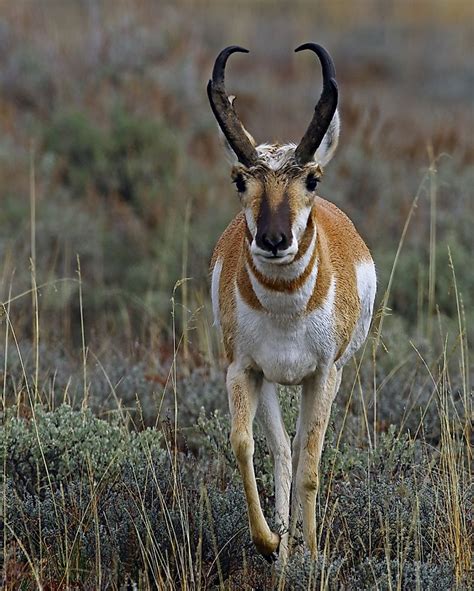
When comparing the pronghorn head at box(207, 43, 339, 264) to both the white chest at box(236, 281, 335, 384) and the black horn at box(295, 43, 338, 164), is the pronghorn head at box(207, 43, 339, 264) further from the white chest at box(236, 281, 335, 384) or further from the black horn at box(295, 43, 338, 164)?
the white chest at box(236, 281, 335, 384)

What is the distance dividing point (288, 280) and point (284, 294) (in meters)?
0.06

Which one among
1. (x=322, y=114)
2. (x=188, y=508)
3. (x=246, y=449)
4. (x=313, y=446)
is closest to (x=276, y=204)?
(x=322, y=114)

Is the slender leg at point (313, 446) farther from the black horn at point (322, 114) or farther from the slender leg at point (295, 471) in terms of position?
the black horn at point (322, 114)

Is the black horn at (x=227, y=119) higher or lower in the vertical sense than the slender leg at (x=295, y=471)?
higher

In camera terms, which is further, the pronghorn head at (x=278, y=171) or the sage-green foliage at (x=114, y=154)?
the sage-green foliage at (x=114, y=154)

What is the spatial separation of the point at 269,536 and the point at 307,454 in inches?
15.6

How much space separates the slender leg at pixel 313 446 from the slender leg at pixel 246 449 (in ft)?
0.62

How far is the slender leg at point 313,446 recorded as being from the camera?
4.55m

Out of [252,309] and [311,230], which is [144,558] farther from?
[311,230]

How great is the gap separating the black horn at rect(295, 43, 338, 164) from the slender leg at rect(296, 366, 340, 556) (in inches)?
35.8

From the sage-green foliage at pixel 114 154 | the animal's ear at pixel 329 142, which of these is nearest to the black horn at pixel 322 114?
the animal's ear at pixel 329 142

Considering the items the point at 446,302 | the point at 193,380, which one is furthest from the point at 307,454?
the point at 446,302

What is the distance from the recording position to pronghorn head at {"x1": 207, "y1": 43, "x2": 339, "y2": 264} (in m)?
4.00

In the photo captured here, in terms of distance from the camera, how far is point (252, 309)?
14.4ft
